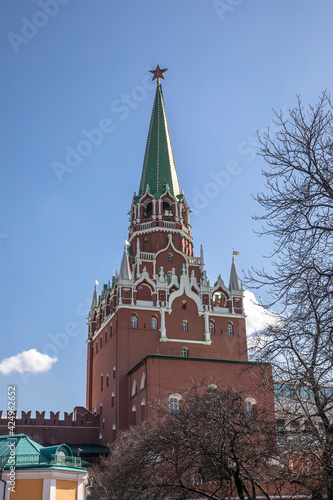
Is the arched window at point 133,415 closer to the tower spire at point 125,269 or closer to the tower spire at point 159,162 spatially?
the tower spire at point 125,269

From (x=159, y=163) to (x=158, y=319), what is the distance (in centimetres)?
1939

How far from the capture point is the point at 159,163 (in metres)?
64.2

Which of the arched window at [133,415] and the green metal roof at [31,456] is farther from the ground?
the arched window at [133,415]

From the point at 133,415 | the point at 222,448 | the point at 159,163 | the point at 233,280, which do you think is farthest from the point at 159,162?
the point at 222,448

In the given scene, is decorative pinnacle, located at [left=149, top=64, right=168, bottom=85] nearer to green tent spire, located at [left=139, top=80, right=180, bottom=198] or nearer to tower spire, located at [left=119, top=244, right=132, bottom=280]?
green tent spire, located at [left=139, top=80, right=180, bottom=198]

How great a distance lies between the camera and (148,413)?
42031 millimetres

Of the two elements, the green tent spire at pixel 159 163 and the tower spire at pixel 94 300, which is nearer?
the green tent spire at pixel 159 163

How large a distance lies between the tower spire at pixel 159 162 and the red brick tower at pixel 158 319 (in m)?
0.13

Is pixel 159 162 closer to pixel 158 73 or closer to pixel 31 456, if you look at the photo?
pixel 158 73

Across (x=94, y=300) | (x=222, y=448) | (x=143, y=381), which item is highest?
(x=94, y=300)

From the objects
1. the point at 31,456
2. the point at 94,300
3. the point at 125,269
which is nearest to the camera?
the point at 31,456

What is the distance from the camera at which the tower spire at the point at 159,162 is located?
207 ft

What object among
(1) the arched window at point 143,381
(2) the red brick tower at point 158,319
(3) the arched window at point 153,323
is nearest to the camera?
(1) the arched window at point 143,381

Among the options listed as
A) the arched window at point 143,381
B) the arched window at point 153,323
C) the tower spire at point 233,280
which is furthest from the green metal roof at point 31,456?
the tower spire at point 233,280
